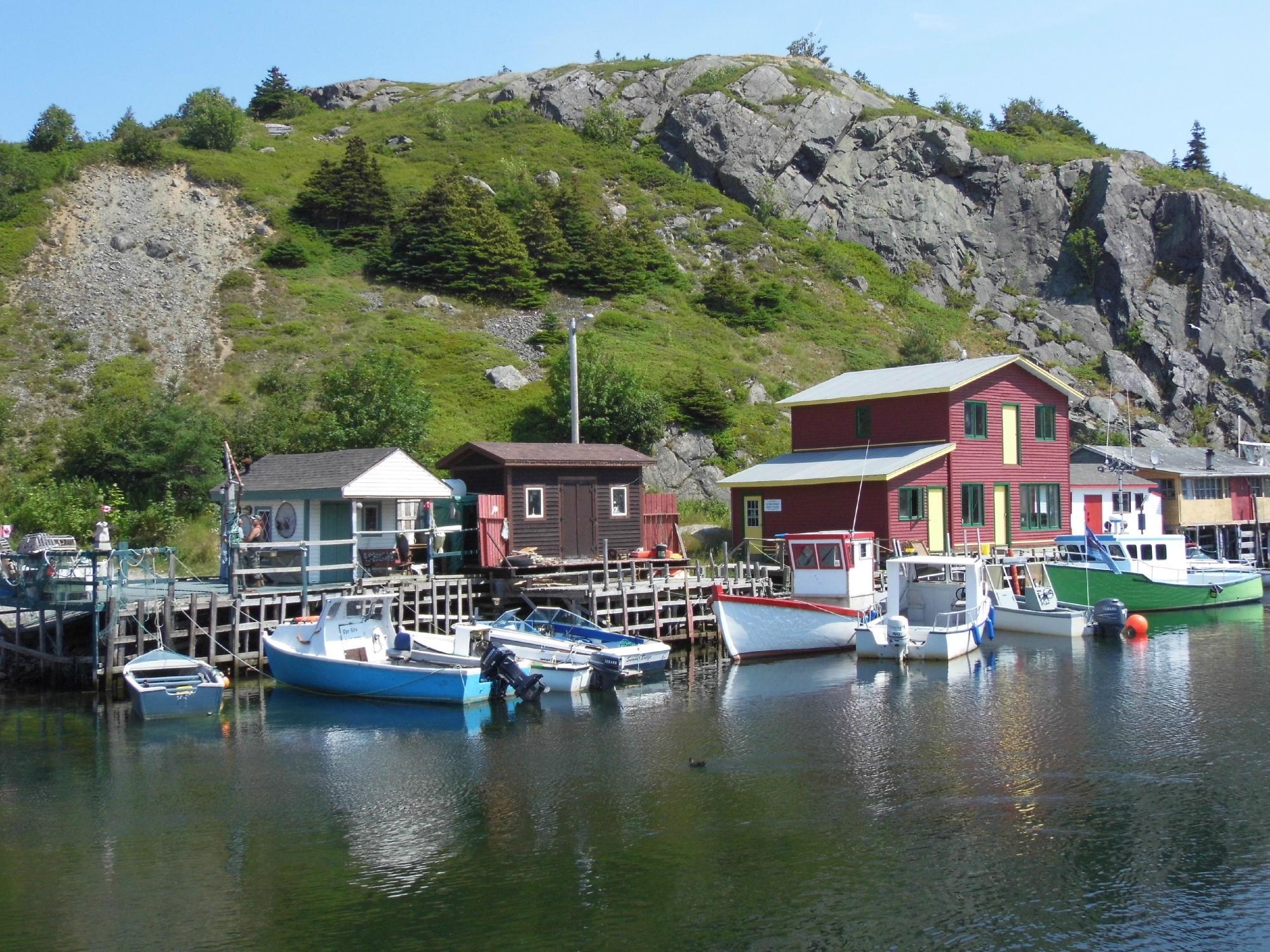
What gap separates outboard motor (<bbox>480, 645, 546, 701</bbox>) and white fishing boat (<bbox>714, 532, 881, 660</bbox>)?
327 inches

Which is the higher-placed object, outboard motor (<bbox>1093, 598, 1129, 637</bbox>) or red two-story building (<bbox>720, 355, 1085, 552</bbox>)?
red two-story building (<bbox>720, 355, 1085, 552</bbox>)

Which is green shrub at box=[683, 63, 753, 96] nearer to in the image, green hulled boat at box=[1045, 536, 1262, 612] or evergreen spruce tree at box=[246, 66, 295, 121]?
evergreen spruce tree at box=[246, 66, 295, 121]

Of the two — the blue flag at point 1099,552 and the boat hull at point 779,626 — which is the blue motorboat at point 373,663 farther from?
the blue flag at point 1099,552

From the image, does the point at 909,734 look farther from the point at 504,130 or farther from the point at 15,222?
the point at 504,130

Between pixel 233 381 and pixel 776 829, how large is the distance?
51.1 meters

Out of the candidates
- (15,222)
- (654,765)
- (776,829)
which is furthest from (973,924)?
(15,222)

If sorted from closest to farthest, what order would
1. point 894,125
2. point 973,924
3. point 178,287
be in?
point 973,924 < point 178,287 < point 894,125

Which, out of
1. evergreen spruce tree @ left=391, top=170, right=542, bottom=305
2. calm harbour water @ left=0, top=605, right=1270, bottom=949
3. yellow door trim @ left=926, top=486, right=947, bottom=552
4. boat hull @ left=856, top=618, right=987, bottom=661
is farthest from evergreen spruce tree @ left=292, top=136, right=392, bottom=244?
calm harbour water @ left=0, top=605, right=1270, bottom=949

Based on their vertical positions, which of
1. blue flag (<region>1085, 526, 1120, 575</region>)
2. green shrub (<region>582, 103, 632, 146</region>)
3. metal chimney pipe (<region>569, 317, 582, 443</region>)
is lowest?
blue flag (<region>1085, 526, 1120, 575</region>)

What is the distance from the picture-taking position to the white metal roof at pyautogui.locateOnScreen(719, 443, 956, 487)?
4619 centimetres

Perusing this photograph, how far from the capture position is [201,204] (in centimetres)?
8338

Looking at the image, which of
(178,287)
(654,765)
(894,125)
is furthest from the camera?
(894,125)

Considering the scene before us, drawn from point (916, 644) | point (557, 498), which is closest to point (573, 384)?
point (557, 498)

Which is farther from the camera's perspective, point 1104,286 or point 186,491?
point 1104,286
